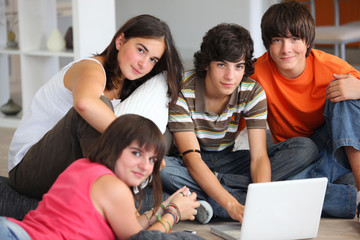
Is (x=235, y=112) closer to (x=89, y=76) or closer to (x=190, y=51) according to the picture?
(x=89, y=76)

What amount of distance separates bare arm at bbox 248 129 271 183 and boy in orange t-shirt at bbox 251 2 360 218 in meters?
0.19

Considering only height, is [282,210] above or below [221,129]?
below

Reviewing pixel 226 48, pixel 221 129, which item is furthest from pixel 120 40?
pixel 221 129

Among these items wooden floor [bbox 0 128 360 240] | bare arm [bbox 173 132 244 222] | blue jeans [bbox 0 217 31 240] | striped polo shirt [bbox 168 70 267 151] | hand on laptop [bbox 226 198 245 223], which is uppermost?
striped polo shirt [bbox 168 70 267 151]

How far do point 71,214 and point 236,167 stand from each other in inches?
37.2

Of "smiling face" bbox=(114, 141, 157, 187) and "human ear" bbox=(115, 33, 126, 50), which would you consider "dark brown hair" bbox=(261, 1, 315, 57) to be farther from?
"smiling face" bbox=(114, 141, 157, 187)

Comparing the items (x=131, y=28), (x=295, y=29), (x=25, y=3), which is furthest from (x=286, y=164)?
(x=25, y=3)

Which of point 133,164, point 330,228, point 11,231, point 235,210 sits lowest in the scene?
point 330,228

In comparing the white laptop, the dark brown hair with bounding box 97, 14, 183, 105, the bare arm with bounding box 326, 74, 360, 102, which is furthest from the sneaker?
the bare arm with bounding box 326, 74, 360, 102

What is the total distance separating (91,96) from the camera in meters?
1.79

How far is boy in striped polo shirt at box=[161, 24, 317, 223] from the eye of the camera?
2094 mm

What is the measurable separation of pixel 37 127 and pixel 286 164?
3.06ft

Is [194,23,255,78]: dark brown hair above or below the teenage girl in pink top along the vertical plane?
above

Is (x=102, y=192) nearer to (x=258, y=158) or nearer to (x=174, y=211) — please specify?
(x=174, y=211)
